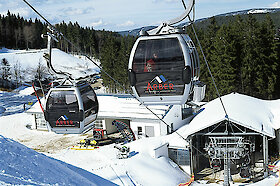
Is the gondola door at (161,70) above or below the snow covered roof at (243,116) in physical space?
above

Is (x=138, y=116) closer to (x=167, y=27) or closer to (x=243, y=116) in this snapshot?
(x=243, y=116)

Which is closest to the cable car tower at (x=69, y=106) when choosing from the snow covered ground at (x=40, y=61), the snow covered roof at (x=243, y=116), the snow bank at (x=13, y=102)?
the snow covered roof at (x=243, y=116)

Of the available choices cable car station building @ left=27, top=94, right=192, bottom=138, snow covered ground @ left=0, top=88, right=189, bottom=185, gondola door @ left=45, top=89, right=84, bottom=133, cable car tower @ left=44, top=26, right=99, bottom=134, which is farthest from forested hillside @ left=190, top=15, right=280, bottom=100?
gondola door @ left=45, top=89, right=84, bottom=133

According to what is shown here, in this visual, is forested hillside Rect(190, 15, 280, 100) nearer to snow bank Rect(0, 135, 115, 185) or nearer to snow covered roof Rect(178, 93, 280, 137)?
snow covered roof Rect(178, 93, 280, 137)

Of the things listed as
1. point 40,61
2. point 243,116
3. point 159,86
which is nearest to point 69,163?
point 243,116

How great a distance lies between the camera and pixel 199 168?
775 inches

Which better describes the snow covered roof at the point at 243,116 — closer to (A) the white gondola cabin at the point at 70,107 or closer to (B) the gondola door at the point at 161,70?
(A) the white gondola cabin at the point at 70,107

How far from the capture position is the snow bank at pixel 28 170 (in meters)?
9.34

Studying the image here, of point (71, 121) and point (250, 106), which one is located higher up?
point (71, 121)

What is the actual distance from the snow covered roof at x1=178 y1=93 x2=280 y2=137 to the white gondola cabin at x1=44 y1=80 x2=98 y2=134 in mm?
11627

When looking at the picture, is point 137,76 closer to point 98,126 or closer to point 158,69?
Result: point 158,69

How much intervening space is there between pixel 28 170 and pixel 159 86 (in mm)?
6338

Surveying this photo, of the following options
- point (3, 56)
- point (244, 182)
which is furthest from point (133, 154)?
point (3, 56)

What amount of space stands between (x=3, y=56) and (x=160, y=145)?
52.6 meters
